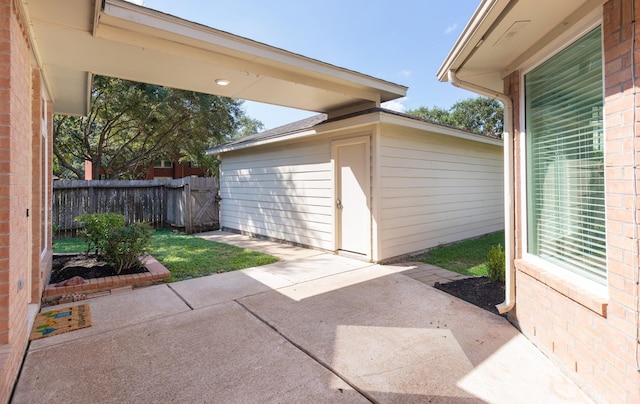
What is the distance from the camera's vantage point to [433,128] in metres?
6.57

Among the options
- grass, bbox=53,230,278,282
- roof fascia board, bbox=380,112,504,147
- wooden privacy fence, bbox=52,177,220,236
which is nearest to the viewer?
grass, bbox=53,230,278,282

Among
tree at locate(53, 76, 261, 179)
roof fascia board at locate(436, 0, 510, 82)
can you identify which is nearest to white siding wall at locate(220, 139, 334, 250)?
roof fascia board at locate(436, 0, 510, 82)

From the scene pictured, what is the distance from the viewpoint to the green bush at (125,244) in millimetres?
4824

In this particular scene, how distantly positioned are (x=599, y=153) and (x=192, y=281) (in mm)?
4766

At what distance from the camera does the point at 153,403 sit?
2137 mm

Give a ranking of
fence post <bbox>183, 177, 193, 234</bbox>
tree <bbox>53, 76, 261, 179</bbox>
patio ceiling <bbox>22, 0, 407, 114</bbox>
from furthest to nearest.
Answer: tree <bbox>53, 76, 261, 179</bbox>, fence post <bbox>183, 177, 193, 234</bbox>, patio ceiling <bbox>22, 0, 407, 114</bbox>

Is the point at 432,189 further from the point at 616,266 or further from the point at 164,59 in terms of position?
the point at 164,59

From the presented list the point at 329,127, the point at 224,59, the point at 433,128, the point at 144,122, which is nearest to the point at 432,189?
the point at 433,128

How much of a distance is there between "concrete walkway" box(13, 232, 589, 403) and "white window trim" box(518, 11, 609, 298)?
70cm

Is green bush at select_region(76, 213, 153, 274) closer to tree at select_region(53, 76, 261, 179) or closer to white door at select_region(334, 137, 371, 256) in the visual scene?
white door at select_region(334, 137, 371, 256)

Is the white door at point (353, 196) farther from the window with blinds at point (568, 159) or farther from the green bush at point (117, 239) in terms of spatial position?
the green bush at point (117, 239)

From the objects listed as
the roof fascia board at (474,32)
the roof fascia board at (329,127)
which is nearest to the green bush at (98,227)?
the roof fascia board at (329,127)

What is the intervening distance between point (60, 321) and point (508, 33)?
16.1 ft

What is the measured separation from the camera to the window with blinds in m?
2.21
